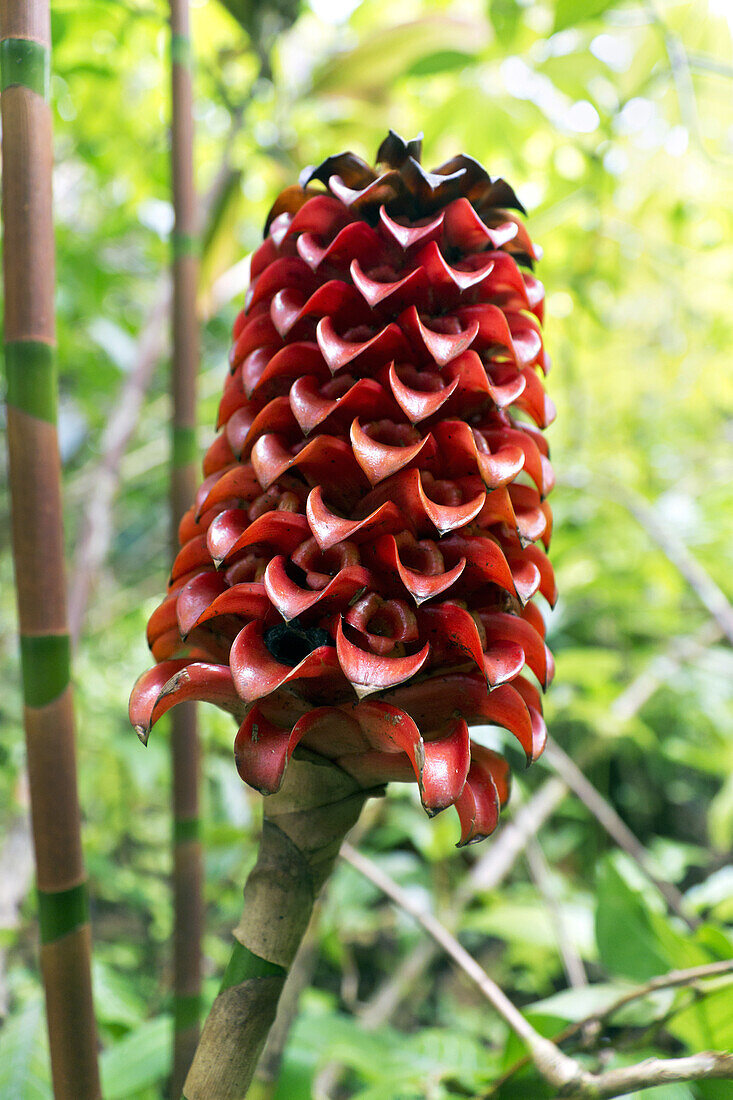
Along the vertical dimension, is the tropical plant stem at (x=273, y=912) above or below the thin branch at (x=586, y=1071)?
above

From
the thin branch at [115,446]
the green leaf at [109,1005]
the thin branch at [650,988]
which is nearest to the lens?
the thin branch at [650,988]

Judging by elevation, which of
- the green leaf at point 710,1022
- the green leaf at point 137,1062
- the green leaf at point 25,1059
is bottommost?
the green leaf at point 25,1059

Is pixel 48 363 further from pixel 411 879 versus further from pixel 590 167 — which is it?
pixel 411 879

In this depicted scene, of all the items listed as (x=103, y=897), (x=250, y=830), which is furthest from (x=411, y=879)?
(x=103, y=897)

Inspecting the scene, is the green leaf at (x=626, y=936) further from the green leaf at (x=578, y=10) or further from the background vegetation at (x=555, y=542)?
the green leaf at (x=578, y=10)

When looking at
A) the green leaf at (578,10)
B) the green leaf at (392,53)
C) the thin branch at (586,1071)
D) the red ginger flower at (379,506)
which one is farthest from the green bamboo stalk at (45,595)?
the green leaf at (392,53)

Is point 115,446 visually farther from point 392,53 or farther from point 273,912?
point 273,912

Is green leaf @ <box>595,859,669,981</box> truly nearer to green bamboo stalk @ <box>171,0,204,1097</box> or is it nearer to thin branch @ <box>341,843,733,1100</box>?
thin branch @ <box>341,843,733,1100</box>

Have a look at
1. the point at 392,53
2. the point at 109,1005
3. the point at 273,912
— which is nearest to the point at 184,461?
the point at 273,912
